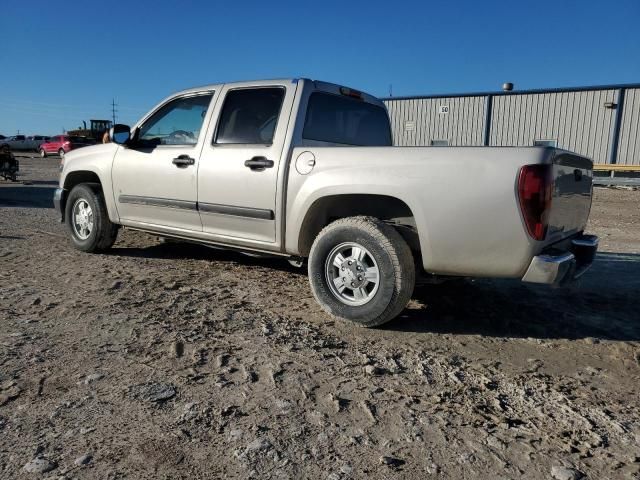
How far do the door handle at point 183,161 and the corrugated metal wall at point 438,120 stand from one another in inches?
809

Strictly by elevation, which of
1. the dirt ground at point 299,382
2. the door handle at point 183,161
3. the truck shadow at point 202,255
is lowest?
the dirt ground at point 299,382

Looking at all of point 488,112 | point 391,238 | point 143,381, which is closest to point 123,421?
point 143,381

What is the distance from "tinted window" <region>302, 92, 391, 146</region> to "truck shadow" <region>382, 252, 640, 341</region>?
1.65m

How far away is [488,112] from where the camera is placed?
22812mm

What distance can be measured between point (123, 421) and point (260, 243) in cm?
221

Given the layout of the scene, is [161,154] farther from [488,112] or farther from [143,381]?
[488,112]

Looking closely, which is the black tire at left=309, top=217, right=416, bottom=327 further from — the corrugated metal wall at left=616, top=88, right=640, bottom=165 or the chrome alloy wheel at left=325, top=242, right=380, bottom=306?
the corrugated metal wall at left=616, top=88, right=640, bottom=165

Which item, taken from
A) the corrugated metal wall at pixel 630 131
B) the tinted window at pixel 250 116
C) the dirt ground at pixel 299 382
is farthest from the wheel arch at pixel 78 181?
the corrugated metal wall at pixel 630 131

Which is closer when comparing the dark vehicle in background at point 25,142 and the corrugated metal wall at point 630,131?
the corrugated metal wall at point 630,131

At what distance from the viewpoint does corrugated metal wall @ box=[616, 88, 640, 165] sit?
20.0 meters

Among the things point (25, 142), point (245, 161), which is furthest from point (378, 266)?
point (25, 142)

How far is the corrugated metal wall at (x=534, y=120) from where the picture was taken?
67.5 feet

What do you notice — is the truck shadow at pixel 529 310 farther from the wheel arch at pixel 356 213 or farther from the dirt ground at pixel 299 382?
the wheel arch at pixel 356 213

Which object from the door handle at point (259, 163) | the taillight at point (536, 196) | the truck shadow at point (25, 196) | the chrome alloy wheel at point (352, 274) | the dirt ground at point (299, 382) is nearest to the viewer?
the dirt ground at point (299, 382)
